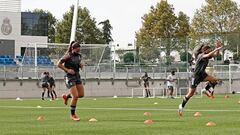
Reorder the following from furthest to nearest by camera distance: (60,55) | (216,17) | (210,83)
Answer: (216,17), (60,55), (210,83)

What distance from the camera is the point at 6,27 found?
8581cm

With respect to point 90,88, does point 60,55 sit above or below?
above

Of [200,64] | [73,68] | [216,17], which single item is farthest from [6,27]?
[73,68]

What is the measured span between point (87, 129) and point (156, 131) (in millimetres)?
1586

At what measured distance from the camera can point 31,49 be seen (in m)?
62.8

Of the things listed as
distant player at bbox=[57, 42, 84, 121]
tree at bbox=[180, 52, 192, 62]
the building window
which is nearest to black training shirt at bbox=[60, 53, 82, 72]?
distant player at bbox=[57, 42, 84, 121]

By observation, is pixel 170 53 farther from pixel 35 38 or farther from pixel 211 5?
pixel 35 38

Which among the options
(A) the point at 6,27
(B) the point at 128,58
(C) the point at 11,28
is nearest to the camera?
(B) the point at 128,58

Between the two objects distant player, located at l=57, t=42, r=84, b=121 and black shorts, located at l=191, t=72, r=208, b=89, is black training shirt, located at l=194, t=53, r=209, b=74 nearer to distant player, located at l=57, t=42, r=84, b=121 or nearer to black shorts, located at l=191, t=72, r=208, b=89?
black shorts, located at l=191, t=72, r=208, b=89

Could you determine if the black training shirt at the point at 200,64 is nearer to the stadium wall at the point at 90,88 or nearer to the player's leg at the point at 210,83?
the player's leg at the point at 210,83

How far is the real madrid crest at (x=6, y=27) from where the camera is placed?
8551cm

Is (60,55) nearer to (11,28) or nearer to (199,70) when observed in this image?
(11,28)

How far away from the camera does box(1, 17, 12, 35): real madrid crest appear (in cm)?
8551

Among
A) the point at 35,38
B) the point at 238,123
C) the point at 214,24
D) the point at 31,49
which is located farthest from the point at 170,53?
the point at 238,123
